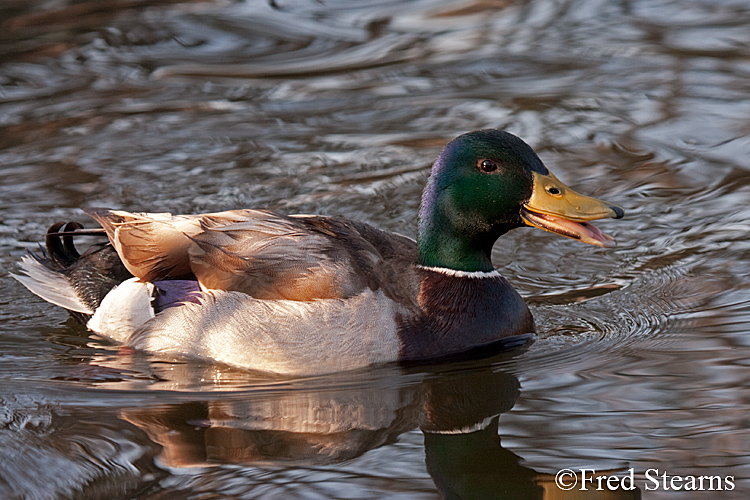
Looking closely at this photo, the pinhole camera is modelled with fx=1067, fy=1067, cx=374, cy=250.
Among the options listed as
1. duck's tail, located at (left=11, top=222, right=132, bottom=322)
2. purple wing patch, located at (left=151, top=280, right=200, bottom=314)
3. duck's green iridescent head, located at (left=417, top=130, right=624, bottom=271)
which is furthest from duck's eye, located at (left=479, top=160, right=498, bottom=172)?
duck's tail, located at (left=11, top=222, right=132, bottom=322)

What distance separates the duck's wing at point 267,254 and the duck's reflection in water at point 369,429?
56 cm

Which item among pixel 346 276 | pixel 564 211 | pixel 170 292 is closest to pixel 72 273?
pixel 170 292

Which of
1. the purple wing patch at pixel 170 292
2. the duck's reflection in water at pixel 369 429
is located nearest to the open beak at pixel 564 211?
the duck's reflection in water at pixel 369 429

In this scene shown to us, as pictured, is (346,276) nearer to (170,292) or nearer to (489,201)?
(489,201)

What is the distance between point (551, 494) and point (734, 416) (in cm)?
107

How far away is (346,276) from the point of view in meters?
5.49

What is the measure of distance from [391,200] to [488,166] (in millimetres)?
2323

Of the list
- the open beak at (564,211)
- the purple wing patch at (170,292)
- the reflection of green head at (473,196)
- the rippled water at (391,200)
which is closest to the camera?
the rippled water at (391,200)

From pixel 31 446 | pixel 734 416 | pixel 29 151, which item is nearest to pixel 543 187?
pixel 734 416

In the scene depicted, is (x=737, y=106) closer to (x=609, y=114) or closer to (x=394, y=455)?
(x=609, y=114)

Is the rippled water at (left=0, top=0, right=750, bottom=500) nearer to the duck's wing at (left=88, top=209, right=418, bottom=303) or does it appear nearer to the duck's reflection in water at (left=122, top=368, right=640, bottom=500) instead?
the duck's reflection in water at (left=122, top=368, right=640, bottom=500)

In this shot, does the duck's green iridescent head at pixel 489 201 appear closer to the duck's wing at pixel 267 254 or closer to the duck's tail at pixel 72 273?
the duck's wing at pixel 267 254

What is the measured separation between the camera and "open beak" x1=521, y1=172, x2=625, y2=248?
5461 mm

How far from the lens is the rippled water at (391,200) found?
4.54 meters
